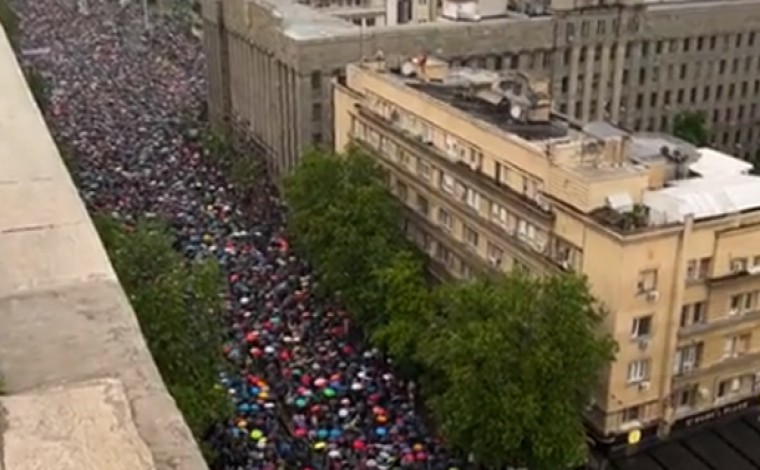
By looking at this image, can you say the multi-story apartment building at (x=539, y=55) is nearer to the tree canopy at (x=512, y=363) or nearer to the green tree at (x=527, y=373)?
the tree canopy at (x=512, y=363)

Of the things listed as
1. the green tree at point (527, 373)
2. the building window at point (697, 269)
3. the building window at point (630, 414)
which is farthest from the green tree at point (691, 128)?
the green tree at point (527, 373)

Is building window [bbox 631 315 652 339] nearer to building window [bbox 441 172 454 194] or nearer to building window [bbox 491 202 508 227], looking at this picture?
building window [bbox 491 202 508 227]

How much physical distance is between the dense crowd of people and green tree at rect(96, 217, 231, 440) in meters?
4.33

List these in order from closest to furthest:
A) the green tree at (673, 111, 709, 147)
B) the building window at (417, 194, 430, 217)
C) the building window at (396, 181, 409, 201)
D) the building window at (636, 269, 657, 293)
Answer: the building window at (636, 269, 657, 293) → the building window at (417, 194, 430, 217) → the building window at (396, 181, 409, 201) → the green tree at (673, 111, 709, 147)

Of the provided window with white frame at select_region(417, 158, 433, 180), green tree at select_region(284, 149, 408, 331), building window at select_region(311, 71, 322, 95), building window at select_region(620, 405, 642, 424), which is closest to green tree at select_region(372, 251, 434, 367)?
green tree at select_region(284, 149, 408, 331)

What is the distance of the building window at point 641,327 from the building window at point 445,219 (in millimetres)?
9503

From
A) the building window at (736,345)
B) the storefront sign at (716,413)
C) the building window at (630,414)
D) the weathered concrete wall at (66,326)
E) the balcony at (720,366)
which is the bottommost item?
the storefront sign at (716,413)

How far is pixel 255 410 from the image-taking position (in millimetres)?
35031

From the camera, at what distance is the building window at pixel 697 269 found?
32125mm

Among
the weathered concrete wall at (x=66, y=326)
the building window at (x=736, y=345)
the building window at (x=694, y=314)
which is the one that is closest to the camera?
the weathered concrete wall at (x=66, y=326)

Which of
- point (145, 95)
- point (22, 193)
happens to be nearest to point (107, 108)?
point (145, 95)

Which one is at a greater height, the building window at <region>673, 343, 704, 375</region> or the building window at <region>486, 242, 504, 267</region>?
the building window at <region>486, 242, 504, 267</region>

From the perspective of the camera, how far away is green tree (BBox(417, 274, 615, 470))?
2978cm

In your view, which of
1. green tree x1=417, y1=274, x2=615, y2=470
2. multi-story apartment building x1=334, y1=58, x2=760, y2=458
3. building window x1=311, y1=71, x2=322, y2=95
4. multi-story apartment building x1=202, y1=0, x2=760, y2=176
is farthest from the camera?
multi-story apartment building x1=202, y1=0, x2=760, y2=176
